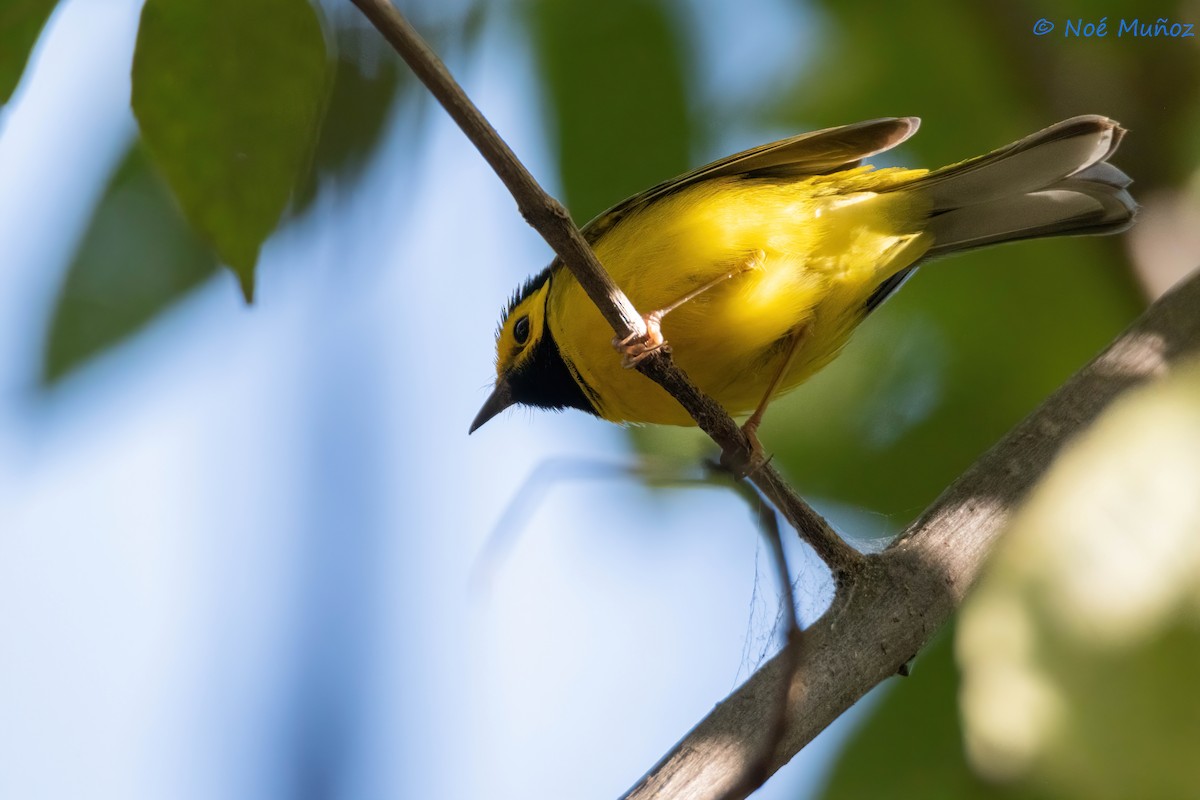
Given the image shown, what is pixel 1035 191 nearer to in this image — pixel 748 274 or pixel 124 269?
pixel 748 274

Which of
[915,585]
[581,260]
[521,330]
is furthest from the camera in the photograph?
[521,330]

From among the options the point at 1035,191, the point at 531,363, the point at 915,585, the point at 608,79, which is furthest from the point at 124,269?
the point at 1035,191

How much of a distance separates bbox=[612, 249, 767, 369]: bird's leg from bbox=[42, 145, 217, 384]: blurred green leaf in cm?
101

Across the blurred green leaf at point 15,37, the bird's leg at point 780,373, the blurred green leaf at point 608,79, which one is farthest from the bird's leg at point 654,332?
the blurred green leaf at point 15,37

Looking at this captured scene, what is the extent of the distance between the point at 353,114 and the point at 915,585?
1627 mm

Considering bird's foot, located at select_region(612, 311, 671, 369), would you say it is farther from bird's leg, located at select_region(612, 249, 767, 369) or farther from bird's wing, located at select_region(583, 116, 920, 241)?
bird's wing, located at select_region(583, 116, 920, 241)

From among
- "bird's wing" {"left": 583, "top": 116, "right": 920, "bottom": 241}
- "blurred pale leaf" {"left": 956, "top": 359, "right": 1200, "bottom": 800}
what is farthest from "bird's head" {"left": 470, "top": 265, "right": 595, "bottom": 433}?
"blurred pale leaf" {"left": 956, "top": 359, "right": 1200, "bottom": 800}

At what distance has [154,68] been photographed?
161 cm

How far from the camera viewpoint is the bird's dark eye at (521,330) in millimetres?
3951

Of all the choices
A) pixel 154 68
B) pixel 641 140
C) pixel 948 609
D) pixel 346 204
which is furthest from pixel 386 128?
pixel 948 609

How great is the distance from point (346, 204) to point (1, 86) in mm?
976

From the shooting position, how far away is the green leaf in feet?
5.25

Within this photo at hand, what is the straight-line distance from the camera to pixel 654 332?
8.91ft

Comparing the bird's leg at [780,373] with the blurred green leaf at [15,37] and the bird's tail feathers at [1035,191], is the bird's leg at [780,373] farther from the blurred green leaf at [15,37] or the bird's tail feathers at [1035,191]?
the blurred green leaf at [15,37]
